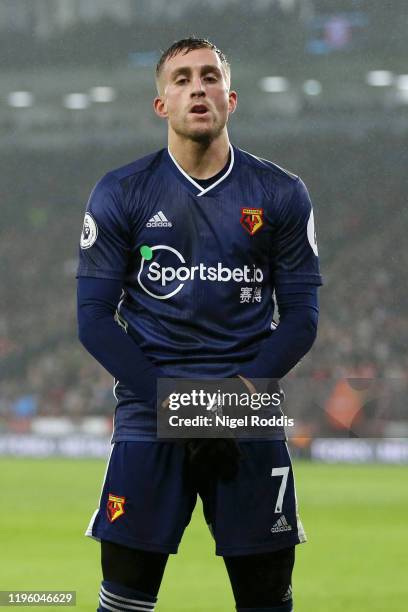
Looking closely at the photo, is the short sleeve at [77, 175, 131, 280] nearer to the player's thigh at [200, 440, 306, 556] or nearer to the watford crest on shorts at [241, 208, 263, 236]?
the watford crest on shorts at [241, 208, 263, 236]

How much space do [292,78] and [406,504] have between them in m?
13.9

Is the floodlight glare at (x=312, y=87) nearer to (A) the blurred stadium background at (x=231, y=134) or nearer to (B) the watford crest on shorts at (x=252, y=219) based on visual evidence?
(A) the blurred stadium background at (x=231, y=134)

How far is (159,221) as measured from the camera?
2611 mm

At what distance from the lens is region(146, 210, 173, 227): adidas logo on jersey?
261cm

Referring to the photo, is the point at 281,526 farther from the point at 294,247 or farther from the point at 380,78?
the point at 380,78

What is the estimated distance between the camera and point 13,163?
982 inches

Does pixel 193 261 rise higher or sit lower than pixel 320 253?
lower

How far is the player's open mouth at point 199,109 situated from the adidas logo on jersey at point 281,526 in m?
0.91

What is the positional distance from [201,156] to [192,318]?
38 centimetres

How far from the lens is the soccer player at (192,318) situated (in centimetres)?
254

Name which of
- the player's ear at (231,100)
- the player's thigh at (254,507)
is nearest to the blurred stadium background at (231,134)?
the player's ear at (231,100)

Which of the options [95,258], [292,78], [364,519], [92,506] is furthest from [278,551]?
[292,78]

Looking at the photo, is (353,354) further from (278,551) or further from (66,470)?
(278,551)

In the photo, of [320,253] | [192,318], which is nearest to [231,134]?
[320,253]
